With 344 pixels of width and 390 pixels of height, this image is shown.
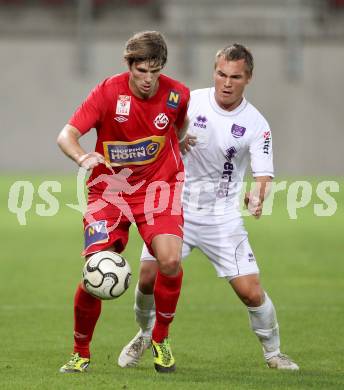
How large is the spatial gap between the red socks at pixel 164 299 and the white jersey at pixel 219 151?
89cm

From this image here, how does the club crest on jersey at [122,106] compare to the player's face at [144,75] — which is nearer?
the player's face at [144,75]

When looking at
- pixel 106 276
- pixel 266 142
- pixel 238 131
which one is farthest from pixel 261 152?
pixel 106 276

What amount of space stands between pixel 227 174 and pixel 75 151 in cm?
157

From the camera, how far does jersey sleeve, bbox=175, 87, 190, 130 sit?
7.25 meters

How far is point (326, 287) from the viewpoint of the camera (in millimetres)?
12305

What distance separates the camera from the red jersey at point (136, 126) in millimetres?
7000

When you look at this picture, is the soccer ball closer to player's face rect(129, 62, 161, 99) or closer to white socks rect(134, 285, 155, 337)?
white socks rect(134, 285, 155, 337)

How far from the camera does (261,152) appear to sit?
759 cm

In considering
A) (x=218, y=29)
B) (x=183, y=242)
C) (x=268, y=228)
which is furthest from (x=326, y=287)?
(x=218, y=29)

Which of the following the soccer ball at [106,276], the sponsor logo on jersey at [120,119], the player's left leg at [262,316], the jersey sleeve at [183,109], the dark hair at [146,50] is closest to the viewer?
the soccer ball at [106,276]

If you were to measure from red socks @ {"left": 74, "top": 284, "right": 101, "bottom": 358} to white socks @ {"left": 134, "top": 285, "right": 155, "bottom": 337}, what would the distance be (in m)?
0.65

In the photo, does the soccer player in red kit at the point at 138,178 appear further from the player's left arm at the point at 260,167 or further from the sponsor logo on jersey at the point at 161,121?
the player's left arm at the point at 260,167

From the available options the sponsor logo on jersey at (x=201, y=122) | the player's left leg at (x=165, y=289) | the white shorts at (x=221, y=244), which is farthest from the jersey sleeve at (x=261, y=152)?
the player's left leg at (x=165, y=289)

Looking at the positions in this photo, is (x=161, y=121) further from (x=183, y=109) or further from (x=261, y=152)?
(x=261, y=152)
